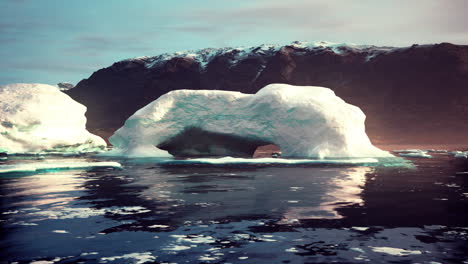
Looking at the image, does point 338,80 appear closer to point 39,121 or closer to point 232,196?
point 39,121

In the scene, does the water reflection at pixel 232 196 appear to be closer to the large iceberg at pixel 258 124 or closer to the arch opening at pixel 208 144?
the large iceberg at pixel 258 124

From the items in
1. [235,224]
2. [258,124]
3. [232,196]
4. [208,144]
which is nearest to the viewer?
[235,224]

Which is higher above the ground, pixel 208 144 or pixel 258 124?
pixel 258 124

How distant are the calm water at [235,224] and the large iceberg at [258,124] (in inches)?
486

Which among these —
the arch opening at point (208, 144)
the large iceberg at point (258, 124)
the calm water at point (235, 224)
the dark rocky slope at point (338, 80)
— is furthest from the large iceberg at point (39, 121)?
the dark rocky slope at point (338, 80)

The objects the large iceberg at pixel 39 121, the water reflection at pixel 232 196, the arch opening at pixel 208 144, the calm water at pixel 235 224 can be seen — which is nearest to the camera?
the calm water at pixel 235 224

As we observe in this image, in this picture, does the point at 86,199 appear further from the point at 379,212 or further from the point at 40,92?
the point at 40,92

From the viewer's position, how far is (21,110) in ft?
130

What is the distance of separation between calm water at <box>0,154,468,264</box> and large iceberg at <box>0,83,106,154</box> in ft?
96.5

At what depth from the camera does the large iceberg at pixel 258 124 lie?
1002 inches

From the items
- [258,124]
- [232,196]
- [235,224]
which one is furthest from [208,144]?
[235,224]

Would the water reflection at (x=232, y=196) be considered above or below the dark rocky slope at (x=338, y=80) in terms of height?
below

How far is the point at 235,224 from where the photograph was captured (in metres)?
7.51

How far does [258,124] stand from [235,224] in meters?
21.1
